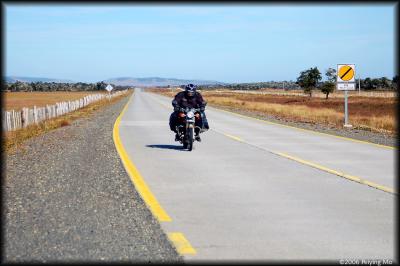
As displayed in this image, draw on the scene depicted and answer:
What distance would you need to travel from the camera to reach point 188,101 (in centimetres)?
1598

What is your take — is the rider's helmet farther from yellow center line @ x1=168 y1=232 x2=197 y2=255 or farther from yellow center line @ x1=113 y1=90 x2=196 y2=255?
yellow center line @ x1=168 y1=232 x2=197 y2=255

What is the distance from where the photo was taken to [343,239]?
6.43m

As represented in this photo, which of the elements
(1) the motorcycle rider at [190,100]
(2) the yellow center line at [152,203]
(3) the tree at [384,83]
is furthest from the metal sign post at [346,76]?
(3) the tree at [384,83]

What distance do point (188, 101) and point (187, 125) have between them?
0.77 metres

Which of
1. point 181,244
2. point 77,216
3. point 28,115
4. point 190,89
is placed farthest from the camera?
point 28,115

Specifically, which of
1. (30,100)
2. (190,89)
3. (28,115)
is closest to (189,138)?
(190,89)

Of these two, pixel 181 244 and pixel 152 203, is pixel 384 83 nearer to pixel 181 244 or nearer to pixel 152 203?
pixel 152 203

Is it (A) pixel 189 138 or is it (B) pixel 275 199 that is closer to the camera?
(B) pixel 275 199

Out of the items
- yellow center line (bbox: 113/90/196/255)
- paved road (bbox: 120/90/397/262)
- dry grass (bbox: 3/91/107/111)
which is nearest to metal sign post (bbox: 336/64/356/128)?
paved road (bbox: 120/90/397/262)

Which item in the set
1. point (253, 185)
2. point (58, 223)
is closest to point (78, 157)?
point (253, 185)

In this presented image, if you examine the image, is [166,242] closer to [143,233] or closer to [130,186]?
[143,233]

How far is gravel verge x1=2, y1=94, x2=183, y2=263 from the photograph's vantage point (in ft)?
19.5

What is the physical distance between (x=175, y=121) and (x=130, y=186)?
20.7ft

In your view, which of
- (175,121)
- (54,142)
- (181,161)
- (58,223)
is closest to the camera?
(58,223)
